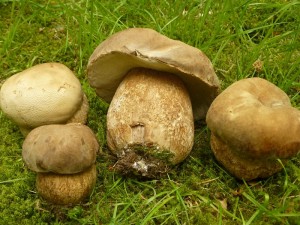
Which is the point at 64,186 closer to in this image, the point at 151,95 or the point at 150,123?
the point at 150,123

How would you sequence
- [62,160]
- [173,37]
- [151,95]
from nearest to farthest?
[62,160] → [151,95] → [173,37]

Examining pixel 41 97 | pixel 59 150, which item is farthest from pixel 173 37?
pixel 59 150

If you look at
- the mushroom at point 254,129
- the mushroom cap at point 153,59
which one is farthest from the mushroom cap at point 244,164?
the mushroom cap at point 153,59

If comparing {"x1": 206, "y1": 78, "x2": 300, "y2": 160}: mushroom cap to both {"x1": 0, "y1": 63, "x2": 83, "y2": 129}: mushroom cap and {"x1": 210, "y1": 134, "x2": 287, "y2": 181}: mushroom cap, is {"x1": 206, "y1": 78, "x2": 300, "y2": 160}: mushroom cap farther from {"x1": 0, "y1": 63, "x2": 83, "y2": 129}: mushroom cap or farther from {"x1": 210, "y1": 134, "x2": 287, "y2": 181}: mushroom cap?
{"x1": 0, "y1": 63, "x2": 83, "y2": 129}: mushroom cap

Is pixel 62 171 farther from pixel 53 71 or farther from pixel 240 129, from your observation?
pixel 240 129

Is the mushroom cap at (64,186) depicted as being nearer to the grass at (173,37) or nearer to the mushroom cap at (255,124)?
the grass at (173,37)

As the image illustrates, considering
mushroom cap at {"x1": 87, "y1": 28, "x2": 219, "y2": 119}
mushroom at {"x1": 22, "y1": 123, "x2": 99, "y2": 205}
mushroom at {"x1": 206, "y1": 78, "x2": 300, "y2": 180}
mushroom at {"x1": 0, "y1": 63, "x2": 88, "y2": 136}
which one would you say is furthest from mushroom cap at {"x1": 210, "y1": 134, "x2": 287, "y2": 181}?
mushroom at {"x1": 0, "y1": 63, "x2": 88, "y2": 136}

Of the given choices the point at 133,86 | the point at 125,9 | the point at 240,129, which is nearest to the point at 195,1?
the point at 125,9

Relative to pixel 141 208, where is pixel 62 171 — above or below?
above
